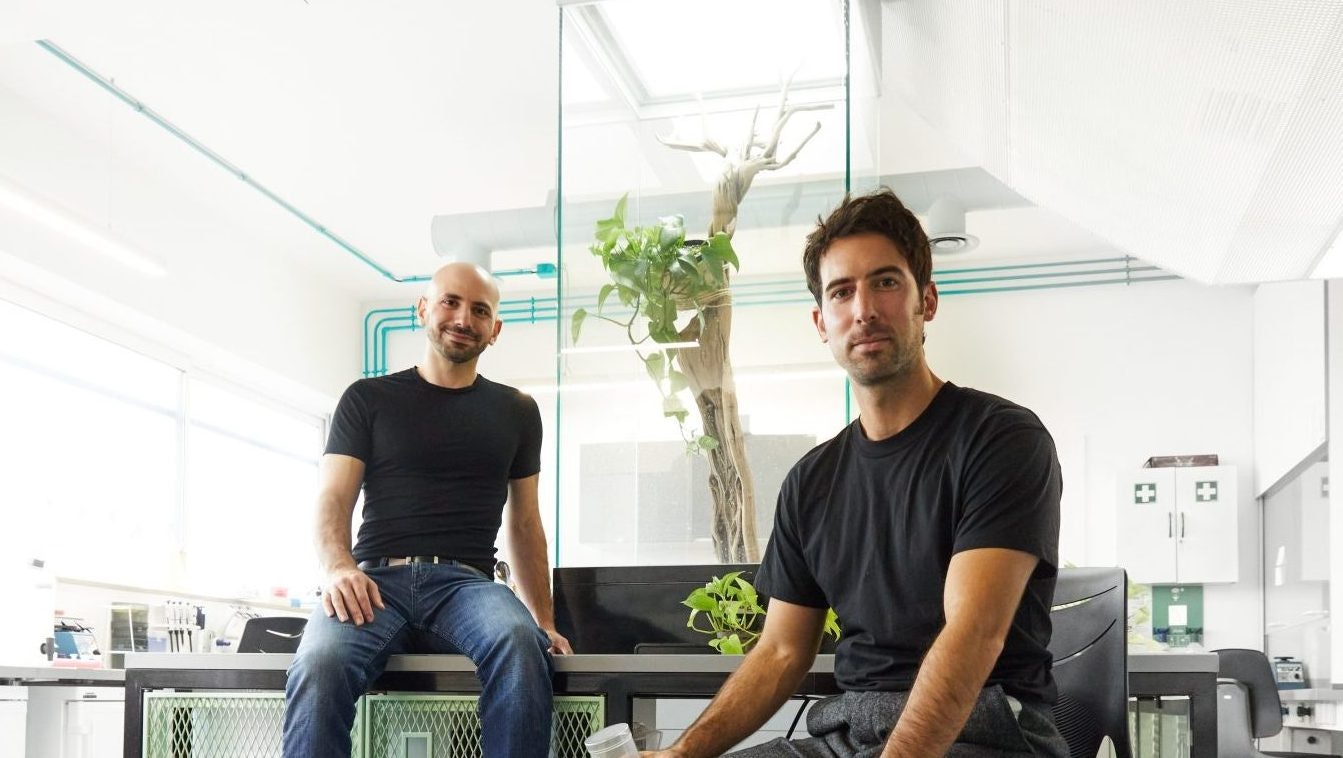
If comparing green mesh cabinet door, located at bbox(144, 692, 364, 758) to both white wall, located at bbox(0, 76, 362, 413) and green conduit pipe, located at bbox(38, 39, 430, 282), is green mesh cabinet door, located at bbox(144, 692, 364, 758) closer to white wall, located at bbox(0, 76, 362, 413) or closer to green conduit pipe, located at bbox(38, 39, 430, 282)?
white wall, located at bbox(0, 76, 362, 413)

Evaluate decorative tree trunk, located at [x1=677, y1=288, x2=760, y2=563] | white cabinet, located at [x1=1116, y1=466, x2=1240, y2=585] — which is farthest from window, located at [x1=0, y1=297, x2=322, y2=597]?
white cabinet, located at [x1=1116, y1=466, x2=1240, y2=585]

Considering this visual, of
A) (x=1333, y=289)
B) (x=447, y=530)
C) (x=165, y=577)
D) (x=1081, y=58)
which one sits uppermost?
(x=1081, y=58)

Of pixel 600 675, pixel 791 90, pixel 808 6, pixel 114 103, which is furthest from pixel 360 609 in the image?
pixel 114 103

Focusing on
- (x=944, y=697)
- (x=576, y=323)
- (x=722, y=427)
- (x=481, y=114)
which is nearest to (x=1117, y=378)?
(x=481, y=114)

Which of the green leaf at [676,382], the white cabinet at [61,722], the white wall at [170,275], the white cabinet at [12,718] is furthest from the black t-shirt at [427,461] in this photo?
the white cabinet at [61,722]

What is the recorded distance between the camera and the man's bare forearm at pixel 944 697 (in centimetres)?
141

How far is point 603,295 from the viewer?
2.80m

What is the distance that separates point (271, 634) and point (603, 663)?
2.14 metres

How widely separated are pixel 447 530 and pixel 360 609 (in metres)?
0.25

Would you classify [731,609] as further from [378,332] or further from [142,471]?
[378,332]

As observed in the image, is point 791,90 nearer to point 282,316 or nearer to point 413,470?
point 413,470

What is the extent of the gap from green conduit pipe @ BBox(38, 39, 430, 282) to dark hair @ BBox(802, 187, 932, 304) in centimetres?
384

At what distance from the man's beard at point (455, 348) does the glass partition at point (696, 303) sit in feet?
1.24

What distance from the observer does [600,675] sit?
6.32 feet
